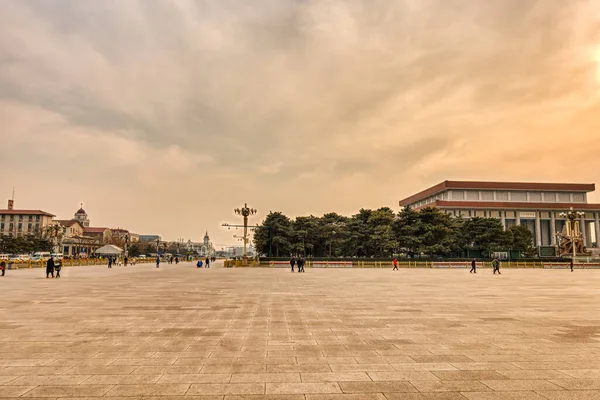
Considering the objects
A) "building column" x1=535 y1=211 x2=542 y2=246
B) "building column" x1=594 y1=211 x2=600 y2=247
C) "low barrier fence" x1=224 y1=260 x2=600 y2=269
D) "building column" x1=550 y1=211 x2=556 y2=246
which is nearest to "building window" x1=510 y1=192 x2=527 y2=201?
"building column" x1=535 y1=211 x2=542 y2=246

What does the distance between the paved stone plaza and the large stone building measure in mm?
95290

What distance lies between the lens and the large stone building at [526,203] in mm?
103312

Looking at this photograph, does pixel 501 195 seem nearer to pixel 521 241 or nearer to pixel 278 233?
pixel 521 241

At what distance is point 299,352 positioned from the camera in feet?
24.3

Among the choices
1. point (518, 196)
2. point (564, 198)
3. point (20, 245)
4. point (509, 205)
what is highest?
point (518, 196)

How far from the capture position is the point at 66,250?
137000 mm

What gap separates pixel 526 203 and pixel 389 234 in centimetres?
5882

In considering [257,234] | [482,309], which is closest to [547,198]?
[257,234]

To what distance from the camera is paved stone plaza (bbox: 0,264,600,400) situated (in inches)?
212

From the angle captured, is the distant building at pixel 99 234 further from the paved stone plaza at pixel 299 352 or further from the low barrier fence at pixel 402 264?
the paved stone plaza at pixel 299 352

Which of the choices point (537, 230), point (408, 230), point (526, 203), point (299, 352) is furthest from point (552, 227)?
point (299, 352)

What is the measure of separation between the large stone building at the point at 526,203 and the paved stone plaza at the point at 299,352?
95.3 m

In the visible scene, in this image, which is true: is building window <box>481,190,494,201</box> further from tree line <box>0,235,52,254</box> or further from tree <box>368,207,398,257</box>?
tree line <box>0,235,52,254</box>

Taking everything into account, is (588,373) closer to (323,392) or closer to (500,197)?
(323,392)
